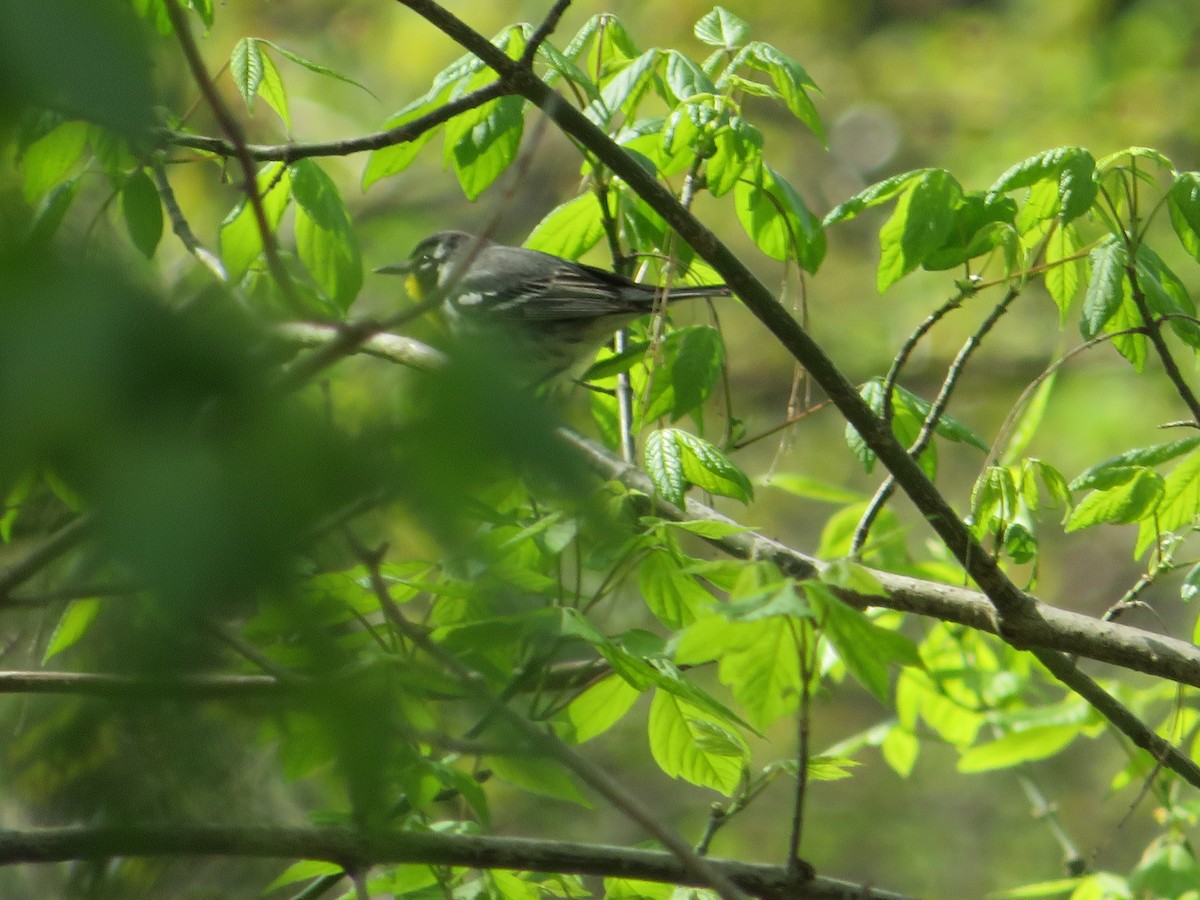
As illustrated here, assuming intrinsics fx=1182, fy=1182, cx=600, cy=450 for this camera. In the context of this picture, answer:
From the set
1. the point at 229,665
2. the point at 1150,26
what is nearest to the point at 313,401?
the point at 229,665

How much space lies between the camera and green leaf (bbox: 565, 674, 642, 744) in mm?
1890

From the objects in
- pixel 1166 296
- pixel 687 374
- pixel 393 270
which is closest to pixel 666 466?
pixel 687 374

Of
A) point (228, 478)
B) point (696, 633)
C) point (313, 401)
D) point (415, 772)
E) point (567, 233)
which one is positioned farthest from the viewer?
point (567, 233)

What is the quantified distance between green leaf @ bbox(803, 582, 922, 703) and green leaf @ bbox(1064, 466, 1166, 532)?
34.6 inches

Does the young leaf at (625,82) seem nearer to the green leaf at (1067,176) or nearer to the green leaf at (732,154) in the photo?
the green leaf at (732,154)

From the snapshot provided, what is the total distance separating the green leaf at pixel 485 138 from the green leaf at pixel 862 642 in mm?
1275

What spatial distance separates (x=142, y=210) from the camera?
192cm

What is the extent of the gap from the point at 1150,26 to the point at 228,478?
9.08 meters

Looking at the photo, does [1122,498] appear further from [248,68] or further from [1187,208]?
[248,68]

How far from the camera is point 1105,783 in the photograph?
853 centimetres

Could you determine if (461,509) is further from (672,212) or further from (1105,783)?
(1105,783)

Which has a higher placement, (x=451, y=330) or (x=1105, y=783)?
(x=451, y=330)

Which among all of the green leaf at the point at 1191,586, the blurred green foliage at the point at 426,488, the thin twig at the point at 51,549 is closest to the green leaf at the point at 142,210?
the blurred green foliage at the point at 426,488

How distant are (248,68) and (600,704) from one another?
1.33m
